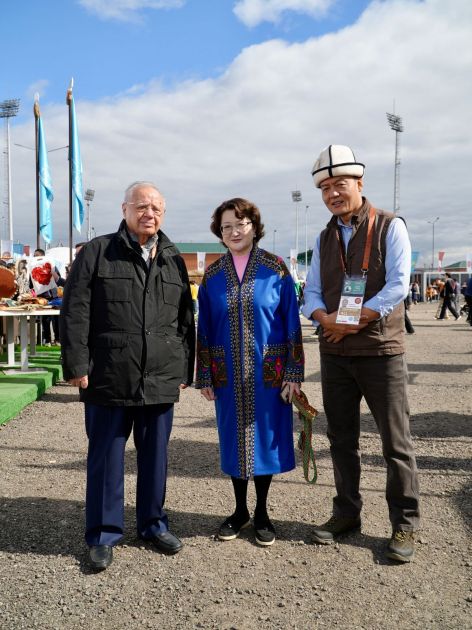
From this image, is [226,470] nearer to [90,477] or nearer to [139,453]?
[139,453]

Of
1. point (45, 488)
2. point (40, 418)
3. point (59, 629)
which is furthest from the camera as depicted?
point (40, 418)

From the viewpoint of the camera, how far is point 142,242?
10.3 ft

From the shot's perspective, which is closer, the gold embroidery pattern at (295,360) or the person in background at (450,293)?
the gold embroidery pattern at (295,360)

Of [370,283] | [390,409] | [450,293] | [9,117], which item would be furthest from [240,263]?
[9,117]

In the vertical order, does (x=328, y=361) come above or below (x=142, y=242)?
below

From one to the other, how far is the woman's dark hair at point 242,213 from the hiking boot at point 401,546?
1.78 metres

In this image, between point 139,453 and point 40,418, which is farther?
point 40,418

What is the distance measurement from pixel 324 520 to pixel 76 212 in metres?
9.85

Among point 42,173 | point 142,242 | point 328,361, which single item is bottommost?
point 328,361

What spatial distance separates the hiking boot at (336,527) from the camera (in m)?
3.20

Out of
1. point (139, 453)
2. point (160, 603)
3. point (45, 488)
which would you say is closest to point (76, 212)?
point (45, 488)

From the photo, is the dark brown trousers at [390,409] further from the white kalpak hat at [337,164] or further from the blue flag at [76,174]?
the blue flag at [76,174]

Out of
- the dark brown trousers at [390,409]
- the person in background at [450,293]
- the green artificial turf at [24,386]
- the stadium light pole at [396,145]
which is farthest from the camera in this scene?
the stadium light pole at [396,145]

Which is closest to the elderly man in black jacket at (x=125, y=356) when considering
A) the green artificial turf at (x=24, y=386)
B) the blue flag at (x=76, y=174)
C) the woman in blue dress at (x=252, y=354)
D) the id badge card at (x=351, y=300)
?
the woman in blue dress at (x=252, y=354)
